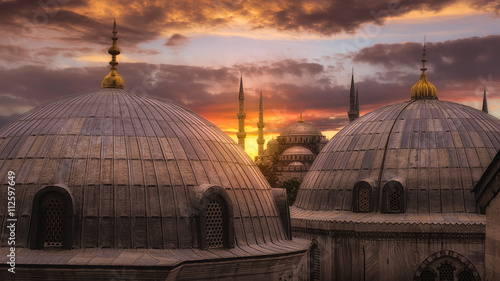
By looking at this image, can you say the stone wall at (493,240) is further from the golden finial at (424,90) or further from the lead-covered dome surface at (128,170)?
the golden finial at (424,90)

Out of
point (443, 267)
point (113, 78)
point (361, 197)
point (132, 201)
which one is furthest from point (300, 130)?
point (132, 201)

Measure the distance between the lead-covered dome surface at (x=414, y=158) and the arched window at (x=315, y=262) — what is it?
2.40m

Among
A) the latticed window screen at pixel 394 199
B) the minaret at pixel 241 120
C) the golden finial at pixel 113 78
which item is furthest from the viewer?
the minaret at pixel 241 120

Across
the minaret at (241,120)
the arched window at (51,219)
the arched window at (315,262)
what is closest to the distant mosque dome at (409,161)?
the arched window at (315,262)

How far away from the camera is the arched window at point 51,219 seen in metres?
21.0

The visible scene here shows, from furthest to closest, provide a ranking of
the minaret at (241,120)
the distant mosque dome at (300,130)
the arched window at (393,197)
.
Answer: the distant mosque dome at (300,130) < the minaret at (241,120) < the arched window at (393,197)

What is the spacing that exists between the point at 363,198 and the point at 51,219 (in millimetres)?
18757

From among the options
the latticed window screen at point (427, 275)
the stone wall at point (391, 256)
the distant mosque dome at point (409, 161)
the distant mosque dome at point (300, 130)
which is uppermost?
the distant mosque dome at point (300, 130)

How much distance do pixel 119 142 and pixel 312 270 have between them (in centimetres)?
1671

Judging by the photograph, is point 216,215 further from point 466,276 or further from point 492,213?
point 466,276

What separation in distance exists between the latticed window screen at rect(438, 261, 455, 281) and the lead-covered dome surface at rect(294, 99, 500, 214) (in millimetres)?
2669

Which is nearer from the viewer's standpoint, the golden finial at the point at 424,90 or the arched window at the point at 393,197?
the arched window at the point at 393,197

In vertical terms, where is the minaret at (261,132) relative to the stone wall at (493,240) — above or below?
above

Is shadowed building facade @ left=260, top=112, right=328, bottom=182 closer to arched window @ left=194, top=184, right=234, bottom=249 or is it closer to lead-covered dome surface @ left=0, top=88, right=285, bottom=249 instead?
lead-covered dome surface @ left=0, top=88, right=285, bottom=249
